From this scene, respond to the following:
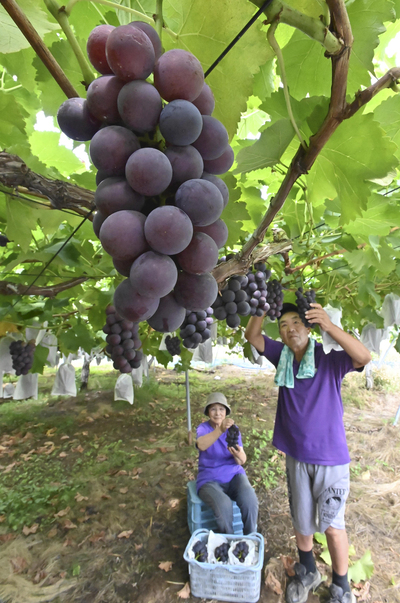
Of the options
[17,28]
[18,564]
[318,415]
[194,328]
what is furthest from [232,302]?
[18,564]

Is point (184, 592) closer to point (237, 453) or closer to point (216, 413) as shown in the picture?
point (237, 453)

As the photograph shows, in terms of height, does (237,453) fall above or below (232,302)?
below

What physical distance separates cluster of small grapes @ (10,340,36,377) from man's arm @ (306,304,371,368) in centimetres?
235

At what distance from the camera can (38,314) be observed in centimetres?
244

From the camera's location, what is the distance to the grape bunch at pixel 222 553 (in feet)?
8.60

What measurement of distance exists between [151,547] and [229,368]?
34.9 feet

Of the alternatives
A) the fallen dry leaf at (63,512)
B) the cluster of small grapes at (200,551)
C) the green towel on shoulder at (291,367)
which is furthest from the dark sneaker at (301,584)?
the fallen dry leaf at (63,512)

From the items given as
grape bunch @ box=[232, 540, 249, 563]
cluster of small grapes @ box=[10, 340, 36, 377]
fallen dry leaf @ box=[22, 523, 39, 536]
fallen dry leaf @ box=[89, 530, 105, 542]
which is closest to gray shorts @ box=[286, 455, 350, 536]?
grape bunch @ box=[232, 540, 249, 563]

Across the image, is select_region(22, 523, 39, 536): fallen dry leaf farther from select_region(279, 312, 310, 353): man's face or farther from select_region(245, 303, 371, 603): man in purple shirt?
select_region(279, 312, 310, 353): man's face

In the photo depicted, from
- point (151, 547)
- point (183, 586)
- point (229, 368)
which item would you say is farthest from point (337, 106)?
point (229, 368)

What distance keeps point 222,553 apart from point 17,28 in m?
3.18

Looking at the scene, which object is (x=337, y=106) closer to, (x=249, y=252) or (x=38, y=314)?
Result: (x=249, y=252)

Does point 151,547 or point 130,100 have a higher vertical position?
point 130,100

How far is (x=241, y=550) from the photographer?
8.68 feet
